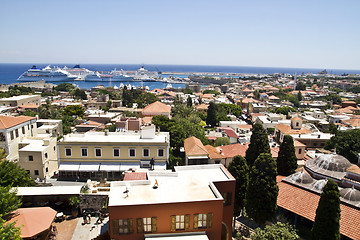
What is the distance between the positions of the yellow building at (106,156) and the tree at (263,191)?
1000 cm

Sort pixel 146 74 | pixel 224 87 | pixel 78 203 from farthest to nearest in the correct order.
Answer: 1. pixel 146 74
2. pixel 224 87
3. pixel 78 203

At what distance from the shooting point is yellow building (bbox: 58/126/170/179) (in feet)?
86.0

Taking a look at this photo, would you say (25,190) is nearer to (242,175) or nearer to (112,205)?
(112,205)

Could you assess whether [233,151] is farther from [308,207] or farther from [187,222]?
[187,222]

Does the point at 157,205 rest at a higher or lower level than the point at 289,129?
higher

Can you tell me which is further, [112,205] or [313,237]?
[313,237]

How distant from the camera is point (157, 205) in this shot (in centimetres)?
1323

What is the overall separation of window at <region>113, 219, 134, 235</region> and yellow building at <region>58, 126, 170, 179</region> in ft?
42.2

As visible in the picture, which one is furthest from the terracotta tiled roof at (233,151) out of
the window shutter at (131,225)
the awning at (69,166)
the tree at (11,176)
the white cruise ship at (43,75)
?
the white cruise ship at (43,75)

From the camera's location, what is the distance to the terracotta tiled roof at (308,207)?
720 inches

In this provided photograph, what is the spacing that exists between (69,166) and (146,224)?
51.2 ft

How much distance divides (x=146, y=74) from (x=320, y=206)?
7278 inches

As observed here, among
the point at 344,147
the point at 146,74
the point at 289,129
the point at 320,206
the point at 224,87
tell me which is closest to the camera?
the point at 320,206

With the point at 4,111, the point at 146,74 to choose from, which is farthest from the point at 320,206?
the point at 146,74
